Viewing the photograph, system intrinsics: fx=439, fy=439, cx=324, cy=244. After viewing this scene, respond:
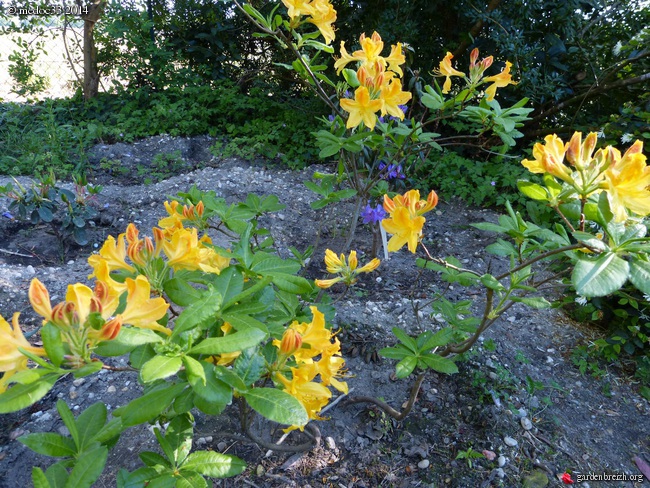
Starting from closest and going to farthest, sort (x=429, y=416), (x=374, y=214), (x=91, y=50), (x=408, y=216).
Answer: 1. (x=408, y=216)
2. (x=429, y=416)
3. (x=374, y=214)
4. (x=91, y=50)

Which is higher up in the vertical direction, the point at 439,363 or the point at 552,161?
the point at 552,161

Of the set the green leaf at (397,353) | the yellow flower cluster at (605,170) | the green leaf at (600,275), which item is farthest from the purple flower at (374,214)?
the green leaf at (600,275)

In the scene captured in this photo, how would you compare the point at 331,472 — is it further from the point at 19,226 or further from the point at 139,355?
the point at 19,226

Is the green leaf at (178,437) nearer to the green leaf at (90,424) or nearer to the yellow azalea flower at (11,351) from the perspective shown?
the green leaf at (90,424)

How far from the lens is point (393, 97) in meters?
1.33

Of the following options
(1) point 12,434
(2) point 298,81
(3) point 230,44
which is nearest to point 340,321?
(1) point 12,434

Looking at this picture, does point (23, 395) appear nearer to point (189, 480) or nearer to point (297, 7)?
point (189, 480)

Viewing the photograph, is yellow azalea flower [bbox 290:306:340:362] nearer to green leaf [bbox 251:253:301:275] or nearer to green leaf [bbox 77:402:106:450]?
green leaf [bbox 251:253:301:275]

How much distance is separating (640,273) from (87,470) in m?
1.07

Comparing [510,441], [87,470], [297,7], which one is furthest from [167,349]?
[510,441]

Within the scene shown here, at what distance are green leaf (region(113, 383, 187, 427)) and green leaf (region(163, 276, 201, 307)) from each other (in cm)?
16

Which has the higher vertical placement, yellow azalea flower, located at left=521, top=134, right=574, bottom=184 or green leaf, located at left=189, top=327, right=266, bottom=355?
yellow azalea flower, located at left=521, top=134, right=574, bottom=184

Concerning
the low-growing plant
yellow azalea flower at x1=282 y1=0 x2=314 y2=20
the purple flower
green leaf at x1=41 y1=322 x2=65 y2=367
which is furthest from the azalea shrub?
the low-growing plant

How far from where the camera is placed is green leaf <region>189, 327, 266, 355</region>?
0.75m
